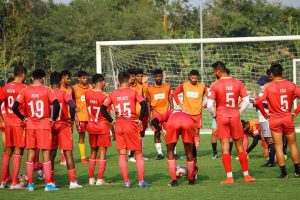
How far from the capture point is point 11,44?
50219mm

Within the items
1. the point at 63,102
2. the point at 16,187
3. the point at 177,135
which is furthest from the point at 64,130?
the point at 177,135

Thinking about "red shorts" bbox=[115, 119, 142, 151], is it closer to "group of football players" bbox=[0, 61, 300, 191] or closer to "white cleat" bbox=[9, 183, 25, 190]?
"group of football players" bbox=[0, 61, 300, 191]

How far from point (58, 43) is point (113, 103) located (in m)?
46.5

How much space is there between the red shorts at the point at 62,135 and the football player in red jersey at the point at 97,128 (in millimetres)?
739

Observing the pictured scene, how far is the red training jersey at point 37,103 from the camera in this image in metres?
12.5

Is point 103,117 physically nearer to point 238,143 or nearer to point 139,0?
point 238,143

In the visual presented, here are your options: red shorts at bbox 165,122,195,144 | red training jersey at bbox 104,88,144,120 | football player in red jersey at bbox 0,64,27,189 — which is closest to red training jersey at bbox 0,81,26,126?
football player in red jersey at bbox 0,64,27,189

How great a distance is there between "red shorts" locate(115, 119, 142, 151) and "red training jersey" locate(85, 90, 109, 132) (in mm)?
1076

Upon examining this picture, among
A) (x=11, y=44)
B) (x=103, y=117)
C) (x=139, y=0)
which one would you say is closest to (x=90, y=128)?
(x=103, y=117)

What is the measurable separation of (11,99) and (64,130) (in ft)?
4.34

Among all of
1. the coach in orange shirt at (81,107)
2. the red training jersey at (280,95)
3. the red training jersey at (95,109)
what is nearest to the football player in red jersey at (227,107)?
the red training jersey at (280,95)

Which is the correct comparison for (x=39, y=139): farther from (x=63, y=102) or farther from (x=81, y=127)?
(x=81, y=127)

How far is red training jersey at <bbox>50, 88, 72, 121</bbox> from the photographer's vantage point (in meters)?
12.9

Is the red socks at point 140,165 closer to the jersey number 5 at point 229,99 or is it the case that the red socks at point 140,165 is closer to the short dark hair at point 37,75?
the jersey number 5 at point 229,99
